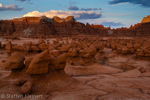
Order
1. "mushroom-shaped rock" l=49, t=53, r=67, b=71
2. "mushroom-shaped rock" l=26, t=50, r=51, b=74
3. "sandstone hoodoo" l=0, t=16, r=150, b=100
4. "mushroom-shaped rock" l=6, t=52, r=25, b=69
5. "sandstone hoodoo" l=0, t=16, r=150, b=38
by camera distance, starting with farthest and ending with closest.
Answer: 1. "sandstone hoodoo" l=0, t=16, r=150, b=38
2. "mushroom-shaped rock" l=49, t=53, r=67, b=71
3. "mushroom-shaped rock" l=6, t=52, r=25, b=69
4. "mushroom-shaped rock" l=26, t=50, r=51, b=74
5. "sandstone hoodoo" l=0, t=16, r=150, b=100

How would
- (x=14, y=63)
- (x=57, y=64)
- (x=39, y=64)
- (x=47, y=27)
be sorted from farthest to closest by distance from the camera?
(x=47, y=27) → (x=57, y=64) → (x=14, y=63) → (x=39, y=64)

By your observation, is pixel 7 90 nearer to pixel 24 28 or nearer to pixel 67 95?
pixel 67 95

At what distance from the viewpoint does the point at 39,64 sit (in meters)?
4.91

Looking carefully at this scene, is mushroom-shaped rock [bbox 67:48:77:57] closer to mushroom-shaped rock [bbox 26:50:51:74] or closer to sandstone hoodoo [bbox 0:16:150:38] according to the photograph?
mushroom-shaped rock [bbox 26:50:51:74]

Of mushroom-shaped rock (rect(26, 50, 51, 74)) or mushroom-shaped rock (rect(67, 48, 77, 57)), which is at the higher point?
mushroom-shaped rock (rect(26, 50, 51, 74))

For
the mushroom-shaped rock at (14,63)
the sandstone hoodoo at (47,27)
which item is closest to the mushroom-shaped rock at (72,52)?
the mushroom-shaped rock at (14,63)

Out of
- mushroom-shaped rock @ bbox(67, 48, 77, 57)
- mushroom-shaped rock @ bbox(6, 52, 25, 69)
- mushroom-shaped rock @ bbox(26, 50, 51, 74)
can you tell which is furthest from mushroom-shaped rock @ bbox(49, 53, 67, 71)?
mushroom-shaped rock @ bbox(67, 48, 77, 57)

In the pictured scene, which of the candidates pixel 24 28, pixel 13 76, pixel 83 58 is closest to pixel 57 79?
pixel 13 76

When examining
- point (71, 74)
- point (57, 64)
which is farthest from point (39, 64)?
point (71, 74)

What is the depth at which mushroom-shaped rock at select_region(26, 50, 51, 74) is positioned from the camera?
482 centimetres

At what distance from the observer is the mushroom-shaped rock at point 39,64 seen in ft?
15.8

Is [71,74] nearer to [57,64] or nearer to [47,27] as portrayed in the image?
[57,64]

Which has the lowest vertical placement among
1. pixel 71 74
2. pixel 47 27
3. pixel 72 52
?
pixel 71 74

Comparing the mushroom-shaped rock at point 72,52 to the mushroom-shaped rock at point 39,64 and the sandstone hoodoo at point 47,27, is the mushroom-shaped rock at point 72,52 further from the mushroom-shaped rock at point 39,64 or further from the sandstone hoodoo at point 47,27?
the sandstone hoodoo at point 47,27
